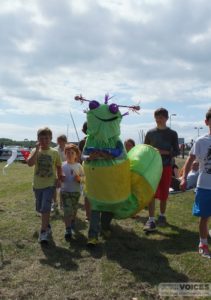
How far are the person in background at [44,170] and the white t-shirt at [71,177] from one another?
154 mm

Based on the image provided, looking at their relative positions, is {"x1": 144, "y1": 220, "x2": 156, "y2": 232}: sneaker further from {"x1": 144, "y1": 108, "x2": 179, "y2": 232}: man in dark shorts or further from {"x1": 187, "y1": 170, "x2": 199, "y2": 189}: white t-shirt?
{"x1": 187, "y1": 170, "x2": 199, "y2": 189}: white t-shirt

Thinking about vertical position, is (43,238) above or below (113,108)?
below

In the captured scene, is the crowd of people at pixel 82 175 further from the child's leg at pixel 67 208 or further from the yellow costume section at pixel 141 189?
the yellow costume section at pixel 141 189

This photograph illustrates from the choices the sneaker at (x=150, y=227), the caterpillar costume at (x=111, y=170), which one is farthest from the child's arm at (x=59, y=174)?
the sneaker at (x=150, y=227)

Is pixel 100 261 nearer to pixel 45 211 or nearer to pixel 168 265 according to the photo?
pixel 168 265

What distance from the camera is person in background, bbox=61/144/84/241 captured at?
20.0ft

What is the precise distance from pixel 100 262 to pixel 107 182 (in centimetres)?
99

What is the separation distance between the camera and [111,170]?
5336 mm

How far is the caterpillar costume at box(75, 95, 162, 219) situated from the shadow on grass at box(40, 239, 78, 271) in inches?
27.6

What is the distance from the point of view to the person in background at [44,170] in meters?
5.95

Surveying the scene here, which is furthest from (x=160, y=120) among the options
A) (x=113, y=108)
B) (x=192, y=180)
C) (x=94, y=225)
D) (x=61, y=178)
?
(x=192, y=180)

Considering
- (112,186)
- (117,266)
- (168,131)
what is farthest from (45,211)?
(168,131)

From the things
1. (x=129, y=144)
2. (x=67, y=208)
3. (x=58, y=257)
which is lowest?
(x=58, y=257)

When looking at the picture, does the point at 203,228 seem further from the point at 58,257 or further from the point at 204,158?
the point at 58,257
